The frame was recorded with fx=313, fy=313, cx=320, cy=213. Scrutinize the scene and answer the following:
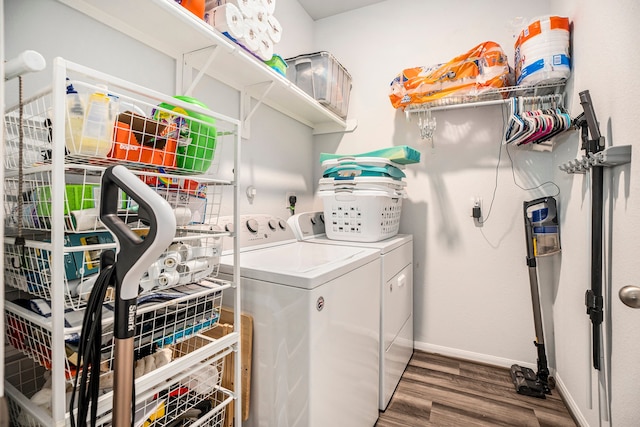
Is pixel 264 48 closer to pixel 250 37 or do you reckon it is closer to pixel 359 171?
pixel 250 37

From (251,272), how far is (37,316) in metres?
0.58

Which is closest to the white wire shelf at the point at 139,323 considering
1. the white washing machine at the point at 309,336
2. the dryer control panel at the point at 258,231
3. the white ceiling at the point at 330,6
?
the white washing machine at the point at 309,336

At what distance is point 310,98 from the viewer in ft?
6.52

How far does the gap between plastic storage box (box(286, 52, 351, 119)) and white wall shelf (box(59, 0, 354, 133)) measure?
0.65 feet

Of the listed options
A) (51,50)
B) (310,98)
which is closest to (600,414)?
(310,98)

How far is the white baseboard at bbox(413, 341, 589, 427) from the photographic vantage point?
1.57 meters

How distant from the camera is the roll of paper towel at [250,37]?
1349 millimetres

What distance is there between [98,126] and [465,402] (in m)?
2.03

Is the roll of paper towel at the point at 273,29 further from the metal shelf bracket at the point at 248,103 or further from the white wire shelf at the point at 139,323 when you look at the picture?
the white wire shelf at the point at 139,323

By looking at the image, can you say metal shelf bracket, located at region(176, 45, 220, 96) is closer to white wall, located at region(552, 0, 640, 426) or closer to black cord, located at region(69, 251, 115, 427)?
black cord, located at region(69, 251, 115, 427)

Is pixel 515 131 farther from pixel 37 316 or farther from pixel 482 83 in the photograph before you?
pixel 37 316

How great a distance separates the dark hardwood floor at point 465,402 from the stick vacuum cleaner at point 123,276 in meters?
1.35

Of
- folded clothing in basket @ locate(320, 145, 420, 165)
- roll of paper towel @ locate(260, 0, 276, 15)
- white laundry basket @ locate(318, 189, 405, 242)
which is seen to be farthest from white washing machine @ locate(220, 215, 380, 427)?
roll of paper towel @ locate(260, 0, 276, 15)

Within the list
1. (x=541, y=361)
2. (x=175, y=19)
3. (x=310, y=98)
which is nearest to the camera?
(x=175, y=19)
